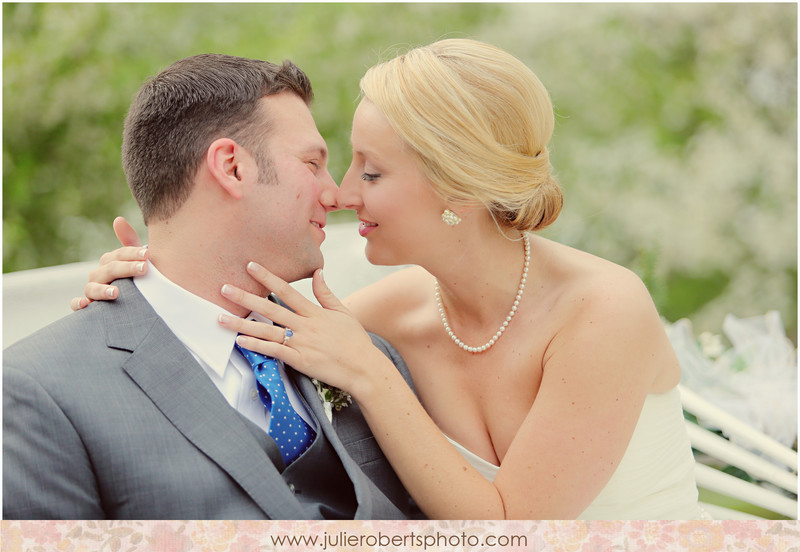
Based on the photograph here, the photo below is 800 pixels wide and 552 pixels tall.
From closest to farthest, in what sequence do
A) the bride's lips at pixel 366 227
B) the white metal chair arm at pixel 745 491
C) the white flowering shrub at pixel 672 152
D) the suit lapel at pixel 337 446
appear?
the suit lapel at pixel 337 446 < the bride's lips at pixel 366 227 < the white metal chair arm at pixel 745 491 < the white flowering shrub at pixel 672 152

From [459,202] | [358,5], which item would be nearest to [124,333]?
[459,202]

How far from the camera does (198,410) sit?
1919mm

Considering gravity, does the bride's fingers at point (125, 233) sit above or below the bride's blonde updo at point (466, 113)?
below

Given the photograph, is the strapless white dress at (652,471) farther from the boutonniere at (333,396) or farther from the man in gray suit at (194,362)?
the man in gray suit at (194,362)

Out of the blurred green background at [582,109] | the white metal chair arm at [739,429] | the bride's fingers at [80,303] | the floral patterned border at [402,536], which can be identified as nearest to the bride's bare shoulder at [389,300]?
the blurred green background at [582,109]

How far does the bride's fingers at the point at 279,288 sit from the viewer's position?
85.4 inches

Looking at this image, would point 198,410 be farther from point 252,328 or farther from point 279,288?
point 279,288

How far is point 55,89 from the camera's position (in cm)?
311

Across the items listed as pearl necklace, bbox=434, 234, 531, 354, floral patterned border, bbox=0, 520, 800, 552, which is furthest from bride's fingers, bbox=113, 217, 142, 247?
pearl necklace, bbox=434, 234, 531, 354

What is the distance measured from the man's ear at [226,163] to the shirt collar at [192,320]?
32 cm

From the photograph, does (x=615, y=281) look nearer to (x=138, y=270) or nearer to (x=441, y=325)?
(x=441, y=325)

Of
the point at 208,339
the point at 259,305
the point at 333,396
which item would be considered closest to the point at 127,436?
the point at 208,339

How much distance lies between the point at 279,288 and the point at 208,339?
25 cm

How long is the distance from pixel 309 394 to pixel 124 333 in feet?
1.80
